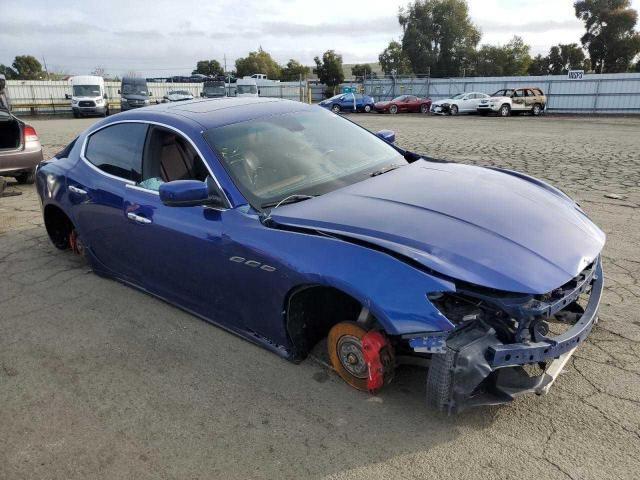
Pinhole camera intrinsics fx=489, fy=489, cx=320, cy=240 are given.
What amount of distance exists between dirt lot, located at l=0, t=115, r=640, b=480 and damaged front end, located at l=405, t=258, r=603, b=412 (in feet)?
0.69

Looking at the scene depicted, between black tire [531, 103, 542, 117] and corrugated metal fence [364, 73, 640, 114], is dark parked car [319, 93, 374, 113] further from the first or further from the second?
black tire [531, 103, 542, 117]

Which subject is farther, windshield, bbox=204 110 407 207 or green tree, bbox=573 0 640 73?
green tree, bbox=573 0 640 73

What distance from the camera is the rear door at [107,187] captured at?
12.0 feet

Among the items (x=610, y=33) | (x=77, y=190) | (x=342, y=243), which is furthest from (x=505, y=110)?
(x=610, y=33)

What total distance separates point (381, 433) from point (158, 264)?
1.94 m

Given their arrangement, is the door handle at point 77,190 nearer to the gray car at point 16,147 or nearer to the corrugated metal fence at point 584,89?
the gray car at point 16,147

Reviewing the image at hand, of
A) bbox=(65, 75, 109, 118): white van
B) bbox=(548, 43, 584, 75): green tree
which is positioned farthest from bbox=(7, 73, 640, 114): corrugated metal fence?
bbox=(548, 43, 584, 75): green tree

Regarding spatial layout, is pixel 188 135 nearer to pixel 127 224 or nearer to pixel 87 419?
pixel 127 224

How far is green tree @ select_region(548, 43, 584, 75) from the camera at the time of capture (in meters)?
53.5

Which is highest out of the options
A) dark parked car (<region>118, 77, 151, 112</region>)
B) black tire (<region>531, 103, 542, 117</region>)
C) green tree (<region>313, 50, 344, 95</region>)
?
green tree (<region>313, 50, 344, 95</region>)

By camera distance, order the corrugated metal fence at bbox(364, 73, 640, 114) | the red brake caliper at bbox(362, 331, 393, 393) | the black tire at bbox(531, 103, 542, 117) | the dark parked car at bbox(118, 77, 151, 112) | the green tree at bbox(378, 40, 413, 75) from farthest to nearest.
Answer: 1. the green tree at bbox(378, 40, 413, 75)
2. the dark parked car at bbox(118, 77, 151, 112)
3. the corrugated metal fence at bbox(364, 73, 640, 114)
4. the black tire at bbox(531, 103, 542, 117)
5. the red brake caliper at bbox(362, 331, 393, 393)

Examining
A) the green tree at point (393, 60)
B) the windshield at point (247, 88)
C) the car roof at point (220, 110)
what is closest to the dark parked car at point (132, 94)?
the windshield at point (247, 88)

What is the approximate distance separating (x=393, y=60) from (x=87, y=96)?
4462cm

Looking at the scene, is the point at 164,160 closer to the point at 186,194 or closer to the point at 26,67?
the point at 186,194
